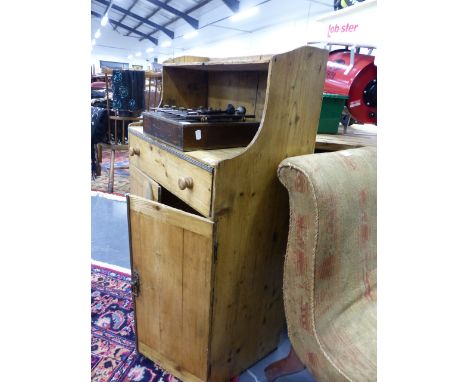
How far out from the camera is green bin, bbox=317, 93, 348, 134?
53.1 inches

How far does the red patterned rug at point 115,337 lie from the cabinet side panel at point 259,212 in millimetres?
352

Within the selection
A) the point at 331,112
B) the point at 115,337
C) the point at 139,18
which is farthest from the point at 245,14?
the point at 115,337

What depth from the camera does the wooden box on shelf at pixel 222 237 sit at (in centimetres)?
97

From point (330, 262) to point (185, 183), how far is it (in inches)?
20.6

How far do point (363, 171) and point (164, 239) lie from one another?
715 millimetres

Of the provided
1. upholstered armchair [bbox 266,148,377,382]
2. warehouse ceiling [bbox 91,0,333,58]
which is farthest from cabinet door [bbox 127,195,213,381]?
warehouse ceiling [bbox 91,0,333,58]

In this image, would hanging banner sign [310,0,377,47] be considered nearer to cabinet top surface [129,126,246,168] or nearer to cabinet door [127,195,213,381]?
cabinet top surface [129,126,246,168]

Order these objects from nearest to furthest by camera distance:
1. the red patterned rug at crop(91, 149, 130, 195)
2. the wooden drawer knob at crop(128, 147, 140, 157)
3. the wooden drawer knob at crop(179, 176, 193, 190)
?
the wooden drawer knob at crop(179, 176, 193, 190) → the wooden drawer knob at crop(128, 147, 140, 157) → the red patterned rug at crop(91, 149, 130, 195)

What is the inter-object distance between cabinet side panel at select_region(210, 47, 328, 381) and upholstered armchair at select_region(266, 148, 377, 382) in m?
0.12

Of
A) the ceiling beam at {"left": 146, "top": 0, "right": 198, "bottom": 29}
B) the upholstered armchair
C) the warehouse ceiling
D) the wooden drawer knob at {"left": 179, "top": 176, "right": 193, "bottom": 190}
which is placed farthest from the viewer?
the ceiling beam at {"left": 146, "top": 0, "right": 198, "bottom": 29}

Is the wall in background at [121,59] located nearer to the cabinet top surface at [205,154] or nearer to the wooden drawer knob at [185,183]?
the cabinet top surface at [205,154]
